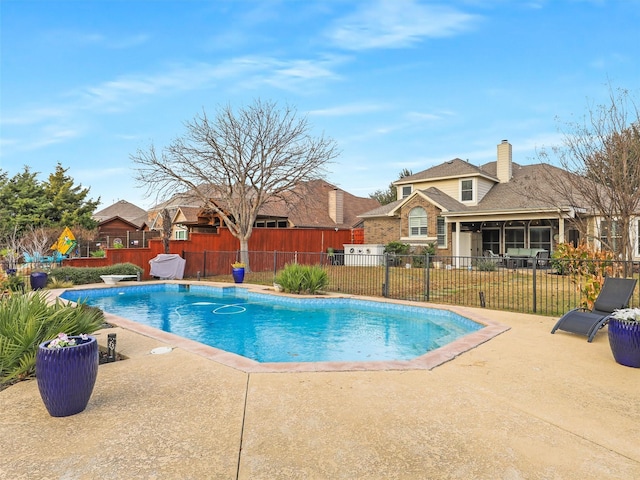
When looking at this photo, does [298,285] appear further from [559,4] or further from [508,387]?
[559,4]

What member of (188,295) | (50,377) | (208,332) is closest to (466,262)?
(188,295)

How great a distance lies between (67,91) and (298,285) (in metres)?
10.8

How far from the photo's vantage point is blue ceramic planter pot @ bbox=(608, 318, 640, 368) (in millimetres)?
4762

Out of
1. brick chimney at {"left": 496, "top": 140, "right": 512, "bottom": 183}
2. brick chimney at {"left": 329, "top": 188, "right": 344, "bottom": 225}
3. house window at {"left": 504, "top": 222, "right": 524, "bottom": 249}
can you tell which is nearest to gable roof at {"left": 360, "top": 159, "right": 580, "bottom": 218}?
brick chimney at {"left": 496, "top": 140, "right": 512, "bottom": 183}

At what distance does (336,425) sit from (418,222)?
20081 millimetres

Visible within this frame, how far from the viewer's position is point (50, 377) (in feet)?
10.6

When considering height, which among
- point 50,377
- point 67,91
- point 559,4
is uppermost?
point 559,4

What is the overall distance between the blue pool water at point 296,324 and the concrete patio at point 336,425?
229 centimetres

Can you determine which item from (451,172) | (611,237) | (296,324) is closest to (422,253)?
(451,172)

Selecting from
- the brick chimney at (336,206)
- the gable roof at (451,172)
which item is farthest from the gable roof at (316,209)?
the gable roof at (451,172)

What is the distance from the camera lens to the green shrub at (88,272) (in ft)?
48.7

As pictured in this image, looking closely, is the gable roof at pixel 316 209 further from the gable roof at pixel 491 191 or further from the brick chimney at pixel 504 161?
the brick chimney at pixel 504 161

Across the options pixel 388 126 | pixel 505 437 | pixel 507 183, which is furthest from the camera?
pixel 507 183

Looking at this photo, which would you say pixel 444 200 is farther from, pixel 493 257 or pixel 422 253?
pixel 493 257
